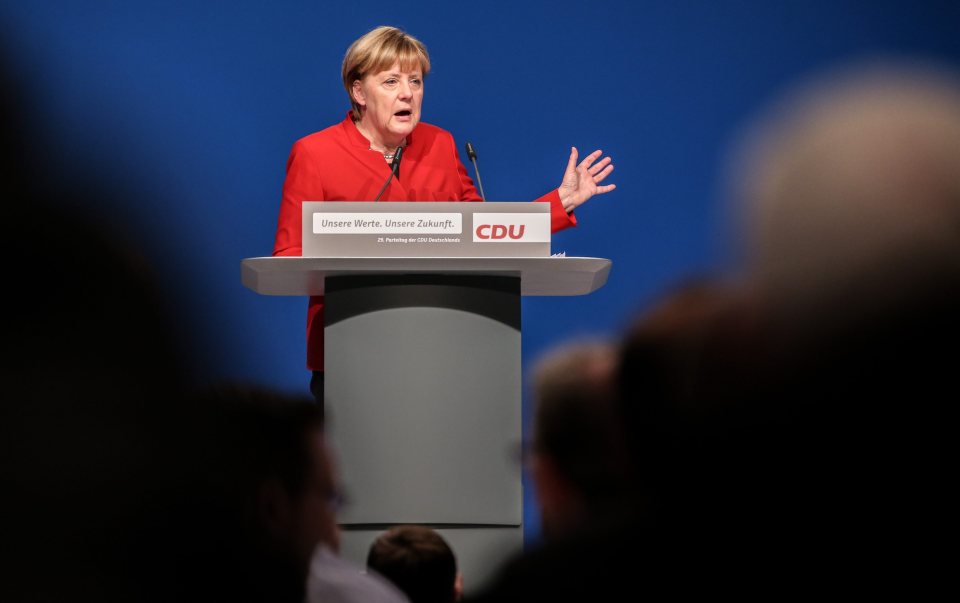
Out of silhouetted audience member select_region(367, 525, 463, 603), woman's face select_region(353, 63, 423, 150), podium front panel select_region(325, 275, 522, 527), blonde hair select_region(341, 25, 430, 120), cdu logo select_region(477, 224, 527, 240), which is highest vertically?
blonde hair select_region(341, 25, 430, 120)

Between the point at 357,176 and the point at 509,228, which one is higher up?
the point at 357,176

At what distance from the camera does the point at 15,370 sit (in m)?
0.38

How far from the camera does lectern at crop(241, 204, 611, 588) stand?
6.24 ft

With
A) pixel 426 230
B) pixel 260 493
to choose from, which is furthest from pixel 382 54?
pixel 260 493

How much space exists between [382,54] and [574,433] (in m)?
2.06

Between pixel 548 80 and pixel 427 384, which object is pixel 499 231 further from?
pixel 548 80

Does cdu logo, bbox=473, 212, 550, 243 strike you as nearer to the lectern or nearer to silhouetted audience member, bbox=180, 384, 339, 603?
the lectern

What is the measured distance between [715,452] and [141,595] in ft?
0.80

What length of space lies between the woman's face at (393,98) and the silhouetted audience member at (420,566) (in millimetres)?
1324

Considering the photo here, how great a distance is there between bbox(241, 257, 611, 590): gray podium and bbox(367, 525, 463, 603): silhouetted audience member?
0.95ft

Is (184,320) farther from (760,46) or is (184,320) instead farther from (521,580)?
(760,46)

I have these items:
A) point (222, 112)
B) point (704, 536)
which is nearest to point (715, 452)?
point (704, 536)

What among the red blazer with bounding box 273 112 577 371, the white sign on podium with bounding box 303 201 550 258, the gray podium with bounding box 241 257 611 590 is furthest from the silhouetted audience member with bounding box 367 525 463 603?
the red blazer with bounding box 273 112 577 371

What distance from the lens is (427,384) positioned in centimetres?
196
